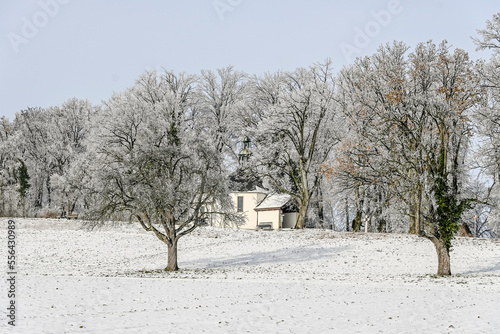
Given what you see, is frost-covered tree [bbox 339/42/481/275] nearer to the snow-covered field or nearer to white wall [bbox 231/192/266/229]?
the snow-covered field

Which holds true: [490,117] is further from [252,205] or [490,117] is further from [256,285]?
[252,205]

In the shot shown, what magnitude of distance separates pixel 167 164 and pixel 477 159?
50.8 feet

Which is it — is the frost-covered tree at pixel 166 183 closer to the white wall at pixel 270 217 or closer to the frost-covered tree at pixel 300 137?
the frost-covered tree at pixel 300 137

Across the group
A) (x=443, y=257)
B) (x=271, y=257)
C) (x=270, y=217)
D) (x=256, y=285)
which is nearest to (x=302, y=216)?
(x=270, y=217)

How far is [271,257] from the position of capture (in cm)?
3120

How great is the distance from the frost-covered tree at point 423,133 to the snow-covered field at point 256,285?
10.3ft

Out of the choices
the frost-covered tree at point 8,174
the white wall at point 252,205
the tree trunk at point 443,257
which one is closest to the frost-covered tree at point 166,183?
the tree trunk at point 443,257

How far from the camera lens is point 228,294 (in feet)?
57.1

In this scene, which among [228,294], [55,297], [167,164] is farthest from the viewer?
[167,164]

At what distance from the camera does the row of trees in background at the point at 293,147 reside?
2409 cm

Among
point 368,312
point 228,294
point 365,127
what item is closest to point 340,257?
point 365,127

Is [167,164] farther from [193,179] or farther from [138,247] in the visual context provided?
[138,247]

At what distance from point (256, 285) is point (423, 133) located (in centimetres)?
1216

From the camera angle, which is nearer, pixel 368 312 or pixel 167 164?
pixel 368 312
